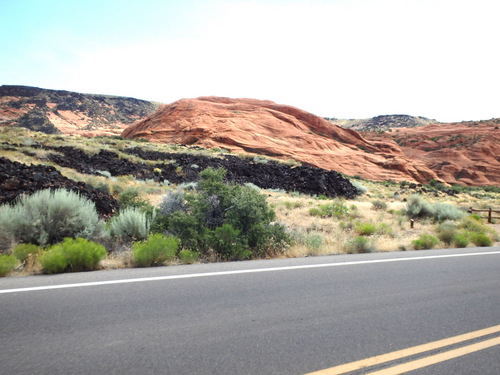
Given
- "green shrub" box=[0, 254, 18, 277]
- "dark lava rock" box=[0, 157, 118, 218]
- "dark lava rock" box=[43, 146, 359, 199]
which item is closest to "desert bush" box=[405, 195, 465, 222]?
"dark lava rock" box=[43, 146, 359, 199]

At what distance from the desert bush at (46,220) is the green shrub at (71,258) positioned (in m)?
1.32

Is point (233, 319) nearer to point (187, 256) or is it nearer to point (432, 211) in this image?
point (187, 256)

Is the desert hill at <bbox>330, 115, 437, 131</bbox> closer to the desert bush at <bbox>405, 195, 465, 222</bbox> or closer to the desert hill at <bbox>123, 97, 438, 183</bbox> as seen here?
the desert hill at <bbox>123, 97, 438, 183</bbox>

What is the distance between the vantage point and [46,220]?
6.96 m

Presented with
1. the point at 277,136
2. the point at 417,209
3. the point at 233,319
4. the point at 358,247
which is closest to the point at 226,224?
the point at 358,247

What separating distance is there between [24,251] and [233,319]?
4150 mm

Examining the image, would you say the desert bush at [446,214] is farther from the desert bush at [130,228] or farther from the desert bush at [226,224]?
the desert bush at [130,228]

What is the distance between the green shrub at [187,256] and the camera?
257 inches

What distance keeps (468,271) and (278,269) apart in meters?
3.64

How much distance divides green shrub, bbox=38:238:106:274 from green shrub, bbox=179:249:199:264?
1377 mm

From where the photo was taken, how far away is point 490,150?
64.8 meters

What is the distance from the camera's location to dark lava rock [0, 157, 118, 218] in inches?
389

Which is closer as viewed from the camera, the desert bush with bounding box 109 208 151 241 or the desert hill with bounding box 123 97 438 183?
the desert bush with bounding box 109 208 151 241

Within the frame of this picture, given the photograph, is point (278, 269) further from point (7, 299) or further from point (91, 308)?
point (7, 299)
